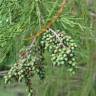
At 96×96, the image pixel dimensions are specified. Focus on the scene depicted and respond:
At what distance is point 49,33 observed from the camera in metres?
0.71

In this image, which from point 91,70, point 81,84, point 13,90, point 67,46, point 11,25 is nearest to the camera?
point 67,46

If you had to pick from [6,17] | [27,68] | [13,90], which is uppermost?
[6,17]

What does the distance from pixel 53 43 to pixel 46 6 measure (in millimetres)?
240

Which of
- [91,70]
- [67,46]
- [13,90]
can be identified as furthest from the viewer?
[13,90]

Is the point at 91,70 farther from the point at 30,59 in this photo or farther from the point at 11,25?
the point at 30,59

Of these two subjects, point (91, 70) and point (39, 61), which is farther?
point (91, 70)

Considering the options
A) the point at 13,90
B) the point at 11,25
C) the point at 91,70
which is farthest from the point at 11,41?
the point at 13,90

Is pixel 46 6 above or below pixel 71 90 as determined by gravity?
above

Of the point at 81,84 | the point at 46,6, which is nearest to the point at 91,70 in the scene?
the point at 81,84

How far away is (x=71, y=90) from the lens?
1.92 meters

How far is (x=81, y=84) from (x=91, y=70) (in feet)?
0.52

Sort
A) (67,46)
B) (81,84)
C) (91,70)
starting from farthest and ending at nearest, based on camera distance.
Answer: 1. (81,84)
2. (91,70)
3. (67,46)

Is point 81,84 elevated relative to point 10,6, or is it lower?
lower

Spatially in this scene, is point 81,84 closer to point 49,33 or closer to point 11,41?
point 11,41
